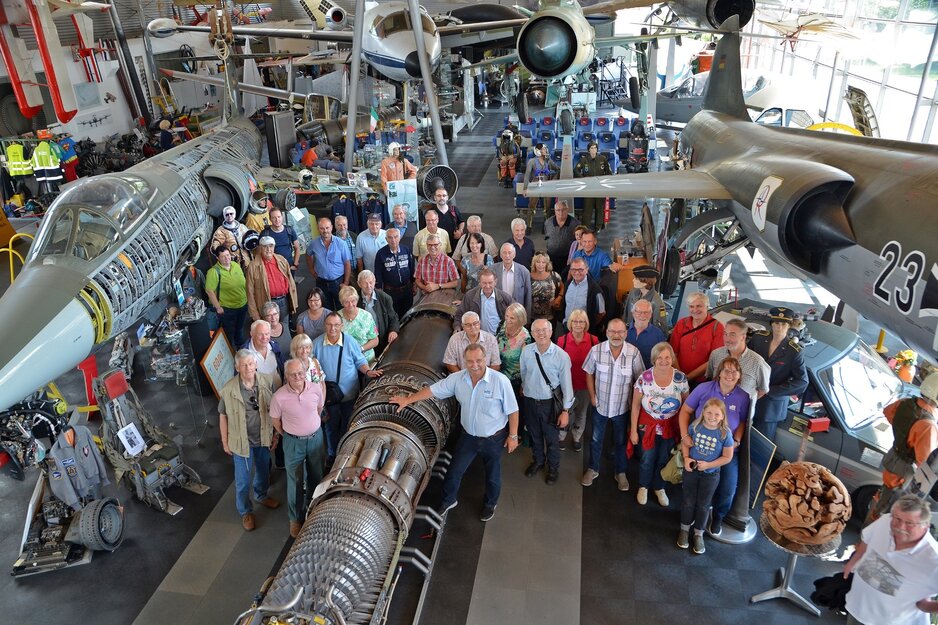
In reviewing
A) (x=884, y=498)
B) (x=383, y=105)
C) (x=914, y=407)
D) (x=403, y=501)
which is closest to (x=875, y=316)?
(x=914, y=407)

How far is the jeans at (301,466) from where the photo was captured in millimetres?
4797

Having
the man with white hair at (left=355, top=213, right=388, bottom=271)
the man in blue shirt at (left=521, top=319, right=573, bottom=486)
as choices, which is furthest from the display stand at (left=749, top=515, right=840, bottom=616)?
the man with white hair at (left=355, top=213, right=388, bottom=271)

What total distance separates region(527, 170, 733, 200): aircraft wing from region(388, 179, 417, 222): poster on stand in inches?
96.3

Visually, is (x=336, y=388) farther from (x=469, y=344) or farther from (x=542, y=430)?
(x=542, y=430)

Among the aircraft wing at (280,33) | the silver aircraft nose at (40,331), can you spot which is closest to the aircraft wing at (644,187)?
the silver aircraft nose at (40,331)

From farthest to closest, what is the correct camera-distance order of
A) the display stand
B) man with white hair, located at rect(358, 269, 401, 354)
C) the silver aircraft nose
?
1. man with white hair, located at rect(358, 269, 401, 354)
2. the silver aircraft nose
3. the display stand

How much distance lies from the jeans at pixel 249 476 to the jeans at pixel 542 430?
7.25 feet

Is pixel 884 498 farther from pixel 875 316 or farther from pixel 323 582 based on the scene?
pixel 323 582

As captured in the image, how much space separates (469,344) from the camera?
16.6 feet

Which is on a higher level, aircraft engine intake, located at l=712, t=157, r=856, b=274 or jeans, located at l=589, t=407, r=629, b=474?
aircraft engine intake, located at l=712, t=157, r=856, b=274

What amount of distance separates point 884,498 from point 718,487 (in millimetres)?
1080

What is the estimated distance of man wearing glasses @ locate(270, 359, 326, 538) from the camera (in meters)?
4.61

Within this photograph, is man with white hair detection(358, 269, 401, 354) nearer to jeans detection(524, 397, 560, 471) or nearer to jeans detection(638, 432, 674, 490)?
jeans detection(524, 397, 560, 471)

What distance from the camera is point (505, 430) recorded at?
16.3 ft
